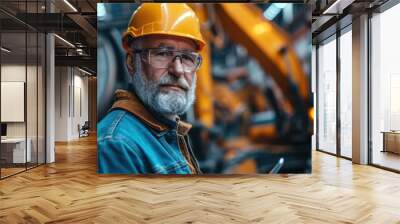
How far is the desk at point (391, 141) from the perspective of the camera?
7572 mm

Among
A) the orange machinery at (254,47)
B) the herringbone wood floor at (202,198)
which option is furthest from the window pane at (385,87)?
the orange machinery at (254,47)

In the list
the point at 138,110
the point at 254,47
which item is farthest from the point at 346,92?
the point at 138,110

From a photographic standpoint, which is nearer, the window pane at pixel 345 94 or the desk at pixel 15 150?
the desk at pixel 15 150

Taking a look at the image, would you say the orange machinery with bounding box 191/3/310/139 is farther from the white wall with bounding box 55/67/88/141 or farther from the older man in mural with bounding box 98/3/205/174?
the white wall with bounding box 55/67/88/141

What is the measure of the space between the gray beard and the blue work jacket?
4.7 inches

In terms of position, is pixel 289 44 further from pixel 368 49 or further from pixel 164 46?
pixel 368 49

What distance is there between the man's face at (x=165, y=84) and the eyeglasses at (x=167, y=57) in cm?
4

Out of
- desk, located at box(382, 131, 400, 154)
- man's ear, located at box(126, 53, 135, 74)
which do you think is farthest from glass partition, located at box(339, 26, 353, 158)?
man's ear, located at box(126, 53, 135, 74)

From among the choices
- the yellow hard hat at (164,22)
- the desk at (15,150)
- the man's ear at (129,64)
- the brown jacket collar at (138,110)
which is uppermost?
the yellow hard hat at (164,22)

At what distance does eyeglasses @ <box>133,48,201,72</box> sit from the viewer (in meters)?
6.17

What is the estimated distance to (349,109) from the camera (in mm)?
9180

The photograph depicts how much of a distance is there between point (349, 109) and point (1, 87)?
295 inches

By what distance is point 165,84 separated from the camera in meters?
6.29

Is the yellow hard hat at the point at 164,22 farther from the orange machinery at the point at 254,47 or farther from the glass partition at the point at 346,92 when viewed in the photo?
the glass partition at the point at 346,92
